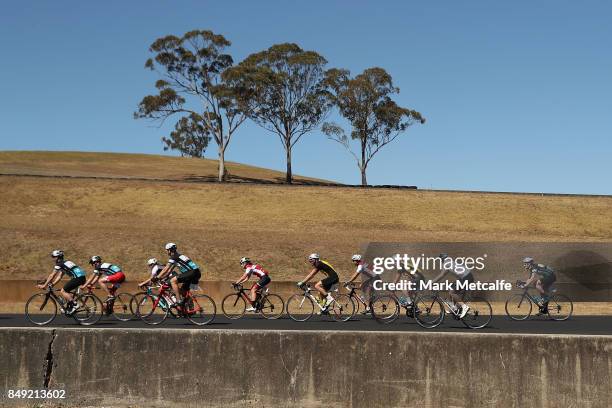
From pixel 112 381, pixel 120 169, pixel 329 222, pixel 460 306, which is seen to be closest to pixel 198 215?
pixel 329 222

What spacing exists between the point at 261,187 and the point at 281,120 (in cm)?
2171

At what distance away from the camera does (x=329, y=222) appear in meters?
48.3

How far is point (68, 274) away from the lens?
16500mm

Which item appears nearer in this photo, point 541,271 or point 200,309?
point 200,309

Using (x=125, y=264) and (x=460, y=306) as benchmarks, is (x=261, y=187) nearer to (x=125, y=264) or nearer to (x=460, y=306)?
(x=125, y=264)

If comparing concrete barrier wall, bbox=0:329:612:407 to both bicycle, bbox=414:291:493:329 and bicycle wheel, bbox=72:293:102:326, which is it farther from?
bicycle wheel, bbox=72:293:102:326

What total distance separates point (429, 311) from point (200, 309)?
5.02 m

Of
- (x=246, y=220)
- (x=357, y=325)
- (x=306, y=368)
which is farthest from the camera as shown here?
(x=246, y=220)

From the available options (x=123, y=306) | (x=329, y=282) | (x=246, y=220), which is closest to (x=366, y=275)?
(x=329, y=282)

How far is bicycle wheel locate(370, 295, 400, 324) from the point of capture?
1683 cm

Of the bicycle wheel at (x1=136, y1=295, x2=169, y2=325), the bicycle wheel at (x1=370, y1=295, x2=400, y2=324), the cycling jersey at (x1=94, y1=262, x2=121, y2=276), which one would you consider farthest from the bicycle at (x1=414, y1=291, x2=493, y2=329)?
the cycling jersey at (x1=94, y1=262, x2=121, y2=276)

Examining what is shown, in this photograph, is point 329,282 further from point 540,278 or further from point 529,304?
point 540,278

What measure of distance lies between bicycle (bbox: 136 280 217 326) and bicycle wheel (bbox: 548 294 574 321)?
864 centimetres

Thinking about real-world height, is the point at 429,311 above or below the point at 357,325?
above
